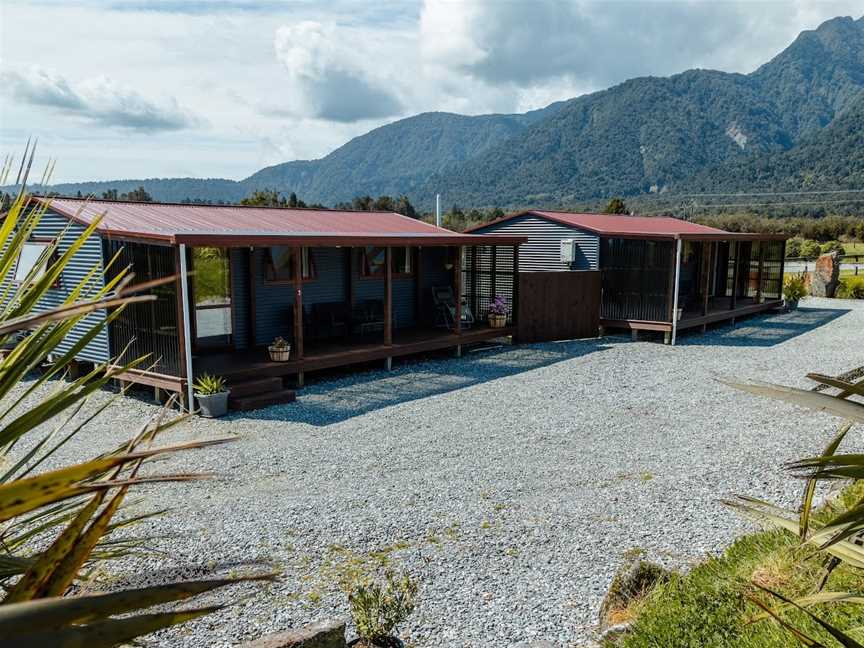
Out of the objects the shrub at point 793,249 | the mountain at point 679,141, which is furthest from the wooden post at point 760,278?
the mountain at point 679,141

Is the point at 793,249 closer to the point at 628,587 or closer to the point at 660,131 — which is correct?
the point at 628,587

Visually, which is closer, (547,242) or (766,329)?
(547,242)

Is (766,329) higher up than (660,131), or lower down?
lower down

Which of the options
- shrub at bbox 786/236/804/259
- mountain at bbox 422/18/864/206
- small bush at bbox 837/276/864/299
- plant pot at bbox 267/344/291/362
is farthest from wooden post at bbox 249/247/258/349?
mountain at bbox 422/18/864/206

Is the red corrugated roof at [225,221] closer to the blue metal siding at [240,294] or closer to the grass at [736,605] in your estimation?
the blue metal siding at [240,294]

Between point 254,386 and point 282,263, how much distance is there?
3.45 meters

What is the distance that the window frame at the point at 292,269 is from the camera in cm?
1284

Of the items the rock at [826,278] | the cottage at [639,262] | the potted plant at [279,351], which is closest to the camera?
the potted plant at [279,351]

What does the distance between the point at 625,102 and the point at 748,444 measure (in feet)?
500

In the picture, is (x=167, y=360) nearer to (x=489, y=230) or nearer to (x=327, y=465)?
(x=327, y=465)

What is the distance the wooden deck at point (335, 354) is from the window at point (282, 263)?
136 cm

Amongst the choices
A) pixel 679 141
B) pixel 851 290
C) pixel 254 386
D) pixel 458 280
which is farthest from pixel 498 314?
pixel 679 141

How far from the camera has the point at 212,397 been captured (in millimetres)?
9469

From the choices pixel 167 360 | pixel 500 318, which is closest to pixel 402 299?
pixel 500 318
